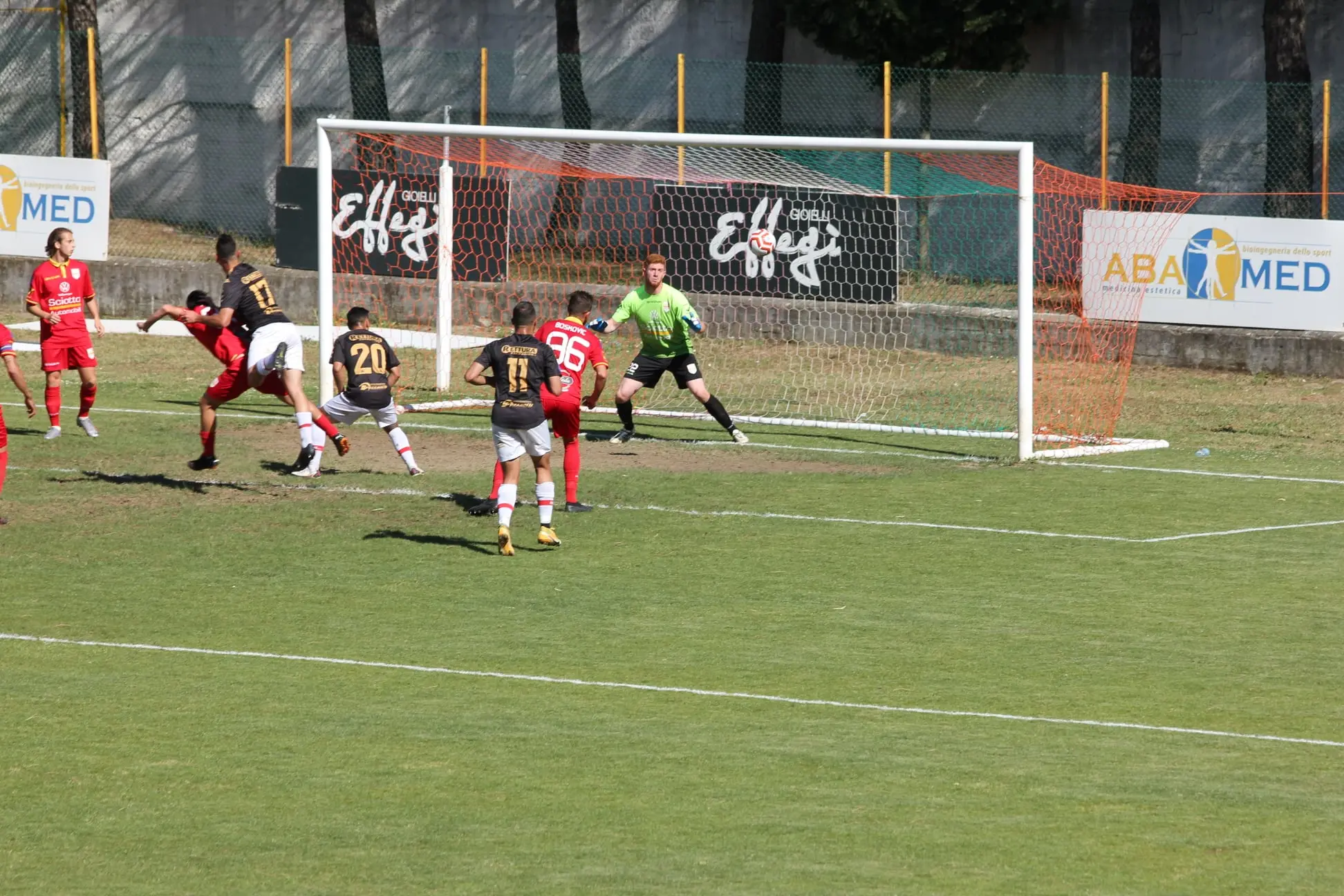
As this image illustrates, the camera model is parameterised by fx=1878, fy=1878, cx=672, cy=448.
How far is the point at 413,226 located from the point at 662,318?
698 centimetres

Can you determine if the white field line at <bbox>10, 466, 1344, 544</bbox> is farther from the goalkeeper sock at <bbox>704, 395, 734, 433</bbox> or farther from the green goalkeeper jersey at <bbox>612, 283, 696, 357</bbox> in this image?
the green goalkeeper jersey at <bbox>612, 283, 696, 357</bbox>

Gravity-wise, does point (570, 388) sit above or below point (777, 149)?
below

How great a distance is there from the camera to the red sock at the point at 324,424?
15453 mm

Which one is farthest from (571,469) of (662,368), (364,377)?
(662,368)

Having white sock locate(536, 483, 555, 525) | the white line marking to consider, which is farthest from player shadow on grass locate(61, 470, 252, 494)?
the white line marking

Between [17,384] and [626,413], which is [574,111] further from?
[17,384]

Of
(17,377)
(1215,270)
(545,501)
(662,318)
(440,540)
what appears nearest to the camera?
(545,501)

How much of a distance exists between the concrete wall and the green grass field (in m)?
5.34

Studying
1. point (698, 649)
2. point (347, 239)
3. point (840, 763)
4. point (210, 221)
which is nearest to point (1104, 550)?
point (698, 649)

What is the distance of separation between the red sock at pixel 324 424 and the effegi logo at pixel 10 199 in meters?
13.6

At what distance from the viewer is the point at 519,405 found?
12.6 m

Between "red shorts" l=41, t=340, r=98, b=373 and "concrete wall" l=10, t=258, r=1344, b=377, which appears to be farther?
"concrete wall" l=10, t=258, r=1344, b=377

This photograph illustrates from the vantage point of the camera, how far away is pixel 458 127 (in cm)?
1939

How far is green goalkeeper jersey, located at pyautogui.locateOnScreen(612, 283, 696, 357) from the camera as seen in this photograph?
17.7 meters
